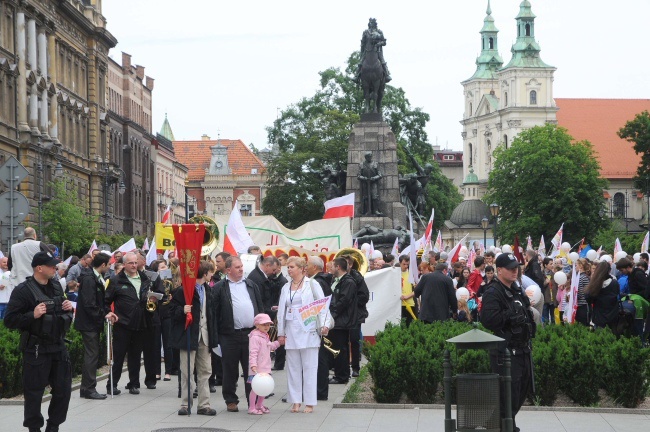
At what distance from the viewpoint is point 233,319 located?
52.6 feet

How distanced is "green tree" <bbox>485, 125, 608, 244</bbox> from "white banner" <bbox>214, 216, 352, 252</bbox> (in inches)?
2957

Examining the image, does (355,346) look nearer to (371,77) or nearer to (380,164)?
(380,164)

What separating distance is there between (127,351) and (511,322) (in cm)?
755

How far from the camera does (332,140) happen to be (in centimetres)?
7869

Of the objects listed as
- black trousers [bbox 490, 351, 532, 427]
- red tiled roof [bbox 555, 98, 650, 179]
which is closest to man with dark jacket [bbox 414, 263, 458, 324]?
black trousers [bbox 490, 351, 532, 427]

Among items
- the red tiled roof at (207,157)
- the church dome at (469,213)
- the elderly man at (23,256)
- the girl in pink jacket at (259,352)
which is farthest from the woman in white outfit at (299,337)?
the church dome at (469,213)

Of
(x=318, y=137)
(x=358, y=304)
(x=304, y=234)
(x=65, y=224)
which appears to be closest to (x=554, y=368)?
(x=358, y=304)

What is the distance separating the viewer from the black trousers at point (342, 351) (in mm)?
19266

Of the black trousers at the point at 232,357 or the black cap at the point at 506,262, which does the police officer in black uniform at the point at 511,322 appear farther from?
the black trousers at the point at 232,357

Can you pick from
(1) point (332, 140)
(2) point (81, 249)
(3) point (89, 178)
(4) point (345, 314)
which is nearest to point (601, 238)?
(1) point (332, 140)

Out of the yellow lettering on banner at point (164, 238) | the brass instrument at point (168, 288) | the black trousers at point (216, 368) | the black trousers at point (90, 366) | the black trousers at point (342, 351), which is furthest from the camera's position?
the yellow lettering on banner at point (164, 238)

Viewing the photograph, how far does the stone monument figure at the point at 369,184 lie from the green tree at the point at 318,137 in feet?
118

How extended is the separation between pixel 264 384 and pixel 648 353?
176 inches

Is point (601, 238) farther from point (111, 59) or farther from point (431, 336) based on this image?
point (431, 336)
